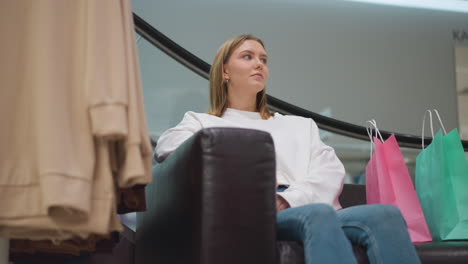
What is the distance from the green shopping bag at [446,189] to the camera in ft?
6.56

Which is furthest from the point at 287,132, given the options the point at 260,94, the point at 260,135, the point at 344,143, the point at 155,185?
the point at 344,143

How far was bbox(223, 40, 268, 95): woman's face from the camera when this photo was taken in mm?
2297

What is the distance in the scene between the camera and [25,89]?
3.87 ft

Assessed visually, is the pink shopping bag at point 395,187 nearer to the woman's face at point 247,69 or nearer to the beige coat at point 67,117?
the woman's face at point 247,69

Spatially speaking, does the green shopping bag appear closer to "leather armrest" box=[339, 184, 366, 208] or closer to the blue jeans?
"leather armrest" box=[339, 184, 366, 208]

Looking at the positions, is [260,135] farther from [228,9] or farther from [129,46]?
[228,9]

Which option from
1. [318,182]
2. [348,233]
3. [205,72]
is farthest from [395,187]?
[205,72]

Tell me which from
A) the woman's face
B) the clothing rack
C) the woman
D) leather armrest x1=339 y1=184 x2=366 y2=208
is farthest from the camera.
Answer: leather armrest x1=339 y1=184 x2=366 y2=208

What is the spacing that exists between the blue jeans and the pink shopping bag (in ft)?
1.50

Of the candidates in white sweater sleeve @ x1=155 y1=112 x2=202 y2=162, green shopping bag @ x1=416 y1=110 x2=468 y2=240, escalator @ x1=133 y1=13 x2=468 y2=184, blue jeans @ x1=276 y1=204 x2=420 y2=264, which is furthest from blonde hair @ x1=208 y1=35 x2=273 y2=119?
blue jeans @ x1=276 y1=204 x2=420 y2=264

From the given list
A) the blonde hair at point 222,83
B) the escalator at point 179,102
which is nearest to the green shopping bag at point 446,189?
the blonde hair at point 222,83

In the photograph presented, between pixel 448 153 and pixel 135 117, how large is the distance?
131cm

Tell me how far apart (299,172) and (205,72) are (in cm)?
85

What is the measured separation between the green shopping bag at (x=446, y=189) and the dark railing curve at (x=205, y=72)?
76 cm
